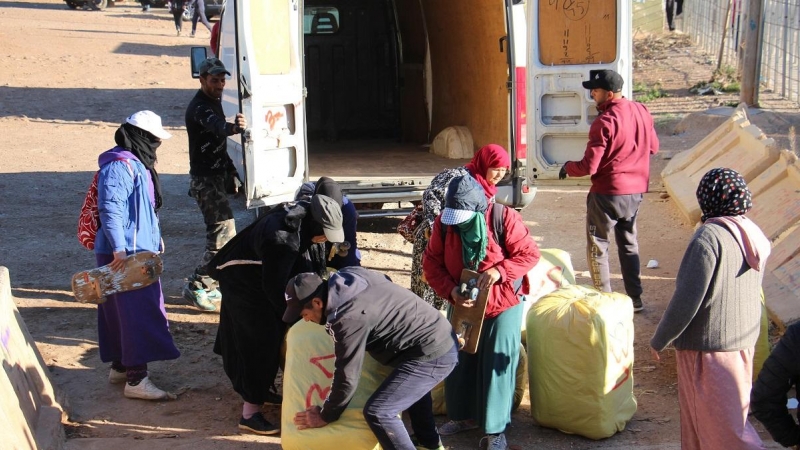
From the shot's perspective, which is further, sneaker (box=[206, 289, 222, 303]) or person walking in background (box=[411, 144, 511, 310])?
sneaker (box=[206, 289, 222, 303])

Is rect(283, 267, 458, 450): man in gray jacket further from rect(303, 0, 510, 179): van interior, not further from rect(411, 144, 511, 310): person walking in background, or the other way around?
rect(303, 0, 510, 179): van interior

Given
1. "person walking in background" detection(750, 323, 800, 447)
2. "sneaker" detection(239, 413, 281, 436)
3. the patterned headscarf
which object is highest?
the patterned headscarf

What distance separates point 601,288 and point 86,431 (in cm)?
361

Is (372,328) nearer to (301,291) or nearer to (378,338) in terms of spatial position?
(378,338)

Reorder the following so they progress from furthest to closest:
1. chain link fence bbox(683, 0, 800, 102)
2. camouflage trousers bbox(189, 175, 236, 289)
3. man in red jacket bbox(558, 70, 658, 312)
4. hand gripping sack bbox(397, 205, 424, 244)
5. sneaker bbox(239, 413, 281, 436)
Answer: chain link fence bbox(683, 0, 800, 102), camouflage trousers bbox(189, 175, 236, 289), man in red jacket bbox(558, 70, 658, 312), hand gripping sack bbox(397, 205, 424, 244), sneaker bbox(239, 413, 281, 436)

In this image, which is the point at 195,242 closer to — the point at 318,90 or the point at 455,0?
the point at 318,90

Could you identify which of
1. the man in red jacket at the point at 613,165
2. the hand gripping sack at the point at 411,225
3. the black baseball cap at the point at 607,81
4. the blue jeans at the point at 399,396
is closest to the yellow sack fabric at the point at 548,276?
the man in red jacket at the point at 613,165

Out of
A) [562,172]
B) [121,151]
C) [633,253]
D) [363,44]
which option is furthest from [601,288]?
[363,44]

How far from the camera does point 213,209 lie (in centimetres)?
682

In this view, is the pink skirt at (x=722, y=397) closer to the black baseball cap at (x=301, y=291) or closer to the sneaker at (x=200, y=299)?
the black baseball cap at (x=301, y=291)

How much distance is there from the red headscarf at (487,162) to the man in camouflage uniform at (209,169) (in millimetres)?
2274

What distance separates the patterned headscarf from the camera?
3830mm

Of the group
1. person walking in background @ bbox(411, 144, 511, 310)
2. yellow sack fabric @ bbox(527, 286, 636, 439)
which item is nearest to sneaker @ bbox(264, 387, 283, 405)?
person walking in background @ bbox(411, 144, 511, 310)

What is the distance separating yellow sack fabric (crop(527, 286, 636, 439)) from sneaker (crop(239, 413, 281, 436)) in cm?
151
